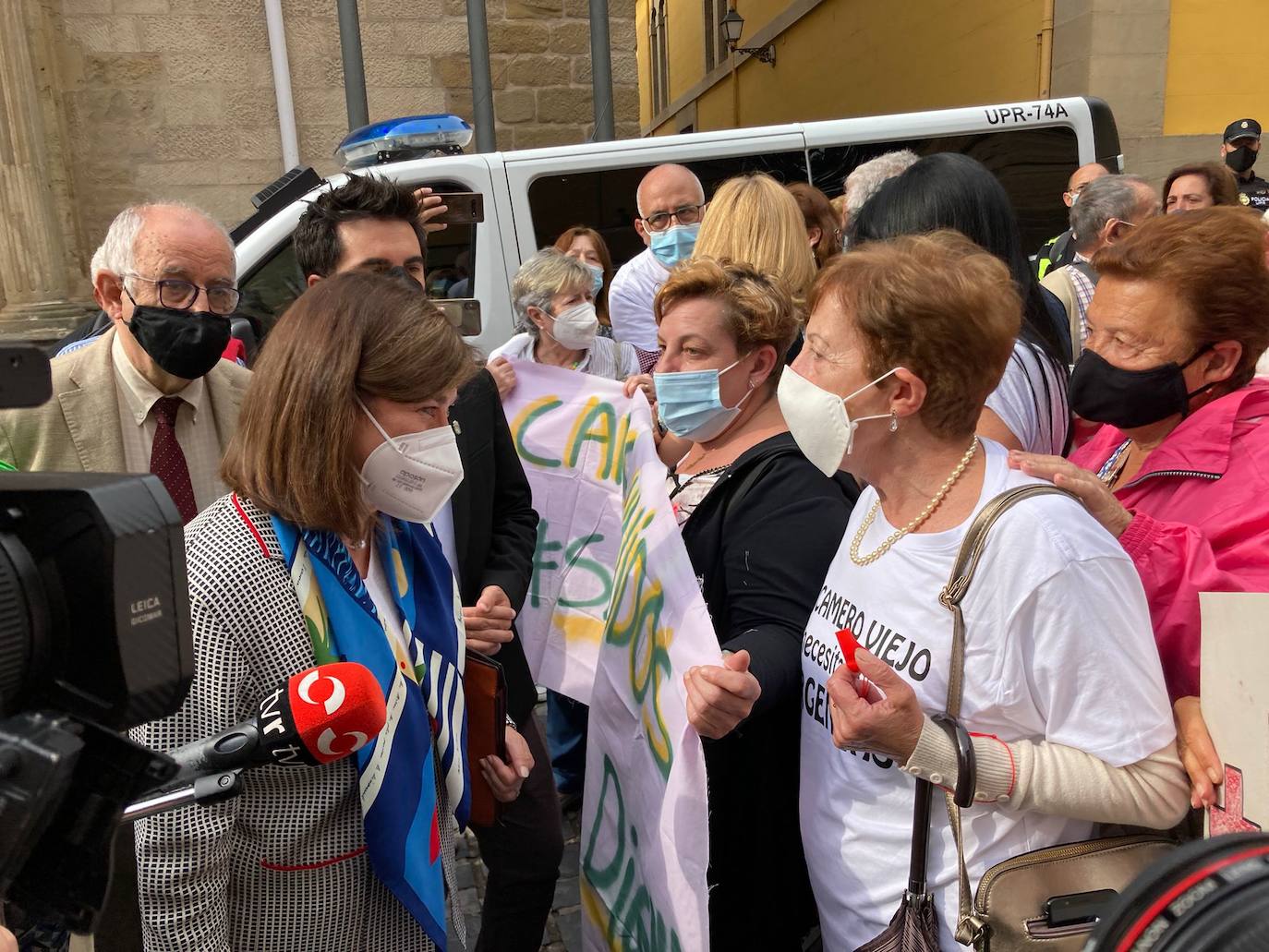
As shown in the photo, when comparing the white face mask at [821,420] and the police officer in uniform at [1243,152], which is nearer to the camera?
the white face mask at [821,420]

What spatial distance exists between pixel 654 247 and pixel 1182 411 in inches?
142

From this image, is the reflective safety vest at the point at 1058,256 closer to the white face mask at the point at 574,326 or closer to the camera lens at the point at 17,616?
the white face mask at the point at 574,326

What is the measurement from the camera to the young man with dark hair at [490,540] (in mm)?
2326

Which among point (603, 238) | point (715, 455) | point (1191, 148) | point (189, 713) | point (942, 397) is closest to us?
point (189, 713)

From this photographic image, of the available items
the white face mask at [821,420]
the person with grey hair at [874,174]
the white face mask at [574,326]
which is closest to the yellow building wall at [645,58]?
the person with grey hair at [874,174]

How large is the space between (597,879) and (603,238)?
442 centimetres

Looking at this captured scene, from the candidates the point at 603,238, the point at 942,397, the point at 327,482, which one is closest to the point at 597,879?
the point at 327,482

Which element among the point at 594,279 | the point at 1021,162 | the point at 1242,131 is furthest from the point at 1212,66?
the point at 594,279

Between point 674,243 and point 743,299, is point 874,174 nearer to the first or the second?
point 674,243

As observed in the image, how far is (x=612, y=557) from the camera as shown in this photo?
109 inches

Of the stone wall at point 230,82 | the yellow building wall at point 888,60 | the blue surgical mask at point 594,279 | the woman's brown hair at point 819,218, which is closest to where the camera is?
the blue surgical mask at point 594,279

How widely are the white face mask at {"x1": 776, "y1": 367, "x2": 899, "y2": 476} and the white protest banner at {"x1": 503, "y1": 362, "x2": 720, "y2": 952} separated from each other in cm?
36

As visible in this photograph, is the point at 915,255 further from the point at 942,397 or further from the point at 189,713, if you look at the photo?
the point at 189,713

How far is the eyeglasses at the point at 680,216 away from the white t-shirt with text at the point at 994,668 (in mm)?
3742
